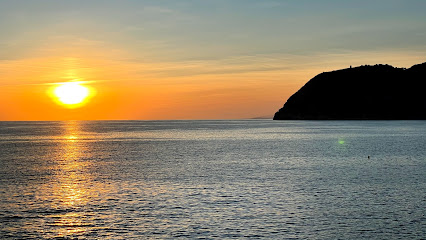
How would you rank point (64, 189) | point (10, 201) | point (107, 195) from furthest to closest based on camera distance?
1. point (64, 189)
2. point (107, 195)
3. point (10, 201)

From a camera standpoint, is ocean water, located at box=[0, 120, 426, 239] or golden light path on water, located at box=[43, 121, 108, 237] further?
golden light path on water, located at box=[43, 121, 108, 237]

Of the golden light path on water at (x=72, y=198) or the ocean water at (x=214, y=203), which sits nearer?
the ocean water at (x=214, y=203)

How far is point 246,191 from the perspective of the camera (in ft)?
134

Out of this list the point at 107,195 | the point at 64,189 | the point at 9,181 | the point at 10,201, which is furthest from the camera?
the point at 9,181

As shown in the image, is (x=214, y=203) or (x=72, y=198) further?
(x=72, y=198)

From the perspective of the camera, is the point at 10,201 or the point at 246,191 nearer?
the point at 10,201

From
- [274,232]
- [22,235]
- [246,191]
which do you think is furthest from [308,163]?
[22,235]

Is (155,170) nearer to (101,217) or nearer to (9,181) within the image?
(9,181)

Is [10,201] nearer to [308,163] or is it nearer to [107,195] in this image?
[107,195]

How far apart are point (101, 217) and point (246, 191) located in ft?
46.5

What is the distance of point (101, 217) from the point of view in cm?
3084

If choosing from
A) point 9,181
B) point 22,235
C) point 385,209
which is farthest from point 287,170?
point 22,235

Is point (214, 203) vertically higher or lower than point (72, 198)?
lower

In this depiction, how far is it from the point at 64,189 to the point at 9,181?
875cm
